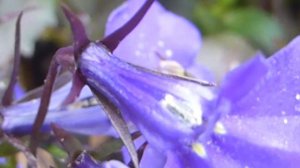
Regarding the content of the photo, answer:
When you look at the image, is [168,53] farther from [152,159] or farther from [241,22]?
[241,22]

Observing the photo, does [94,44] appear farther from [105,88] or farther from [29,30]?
[29,30]

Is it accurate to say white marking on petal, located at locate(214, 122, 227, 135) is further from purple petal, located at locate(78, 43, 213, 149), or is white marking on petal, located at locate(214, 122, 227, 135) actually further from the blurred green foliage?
the blurred green foliage

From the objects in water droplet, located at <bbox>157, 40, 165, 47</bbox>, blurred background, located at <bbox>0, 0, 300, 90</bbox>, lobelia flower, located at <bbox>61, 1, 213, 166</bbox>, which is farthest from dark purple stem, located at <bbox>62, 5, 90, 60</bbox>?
blurred background, located at <bbox>0, 0, 300, 90</bbox>

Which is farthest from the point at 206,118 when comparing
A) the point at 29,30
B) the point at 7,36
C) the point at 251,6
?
the point at 251,6

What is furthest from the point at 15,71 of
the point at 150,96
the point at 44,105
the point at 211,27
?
the point at 211,27

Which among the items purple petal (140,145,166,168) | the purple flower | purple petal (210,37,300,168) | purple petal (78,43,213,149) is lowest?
the purple flower

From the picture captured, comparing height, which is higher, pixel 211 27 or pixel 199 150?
pixel 211 27
